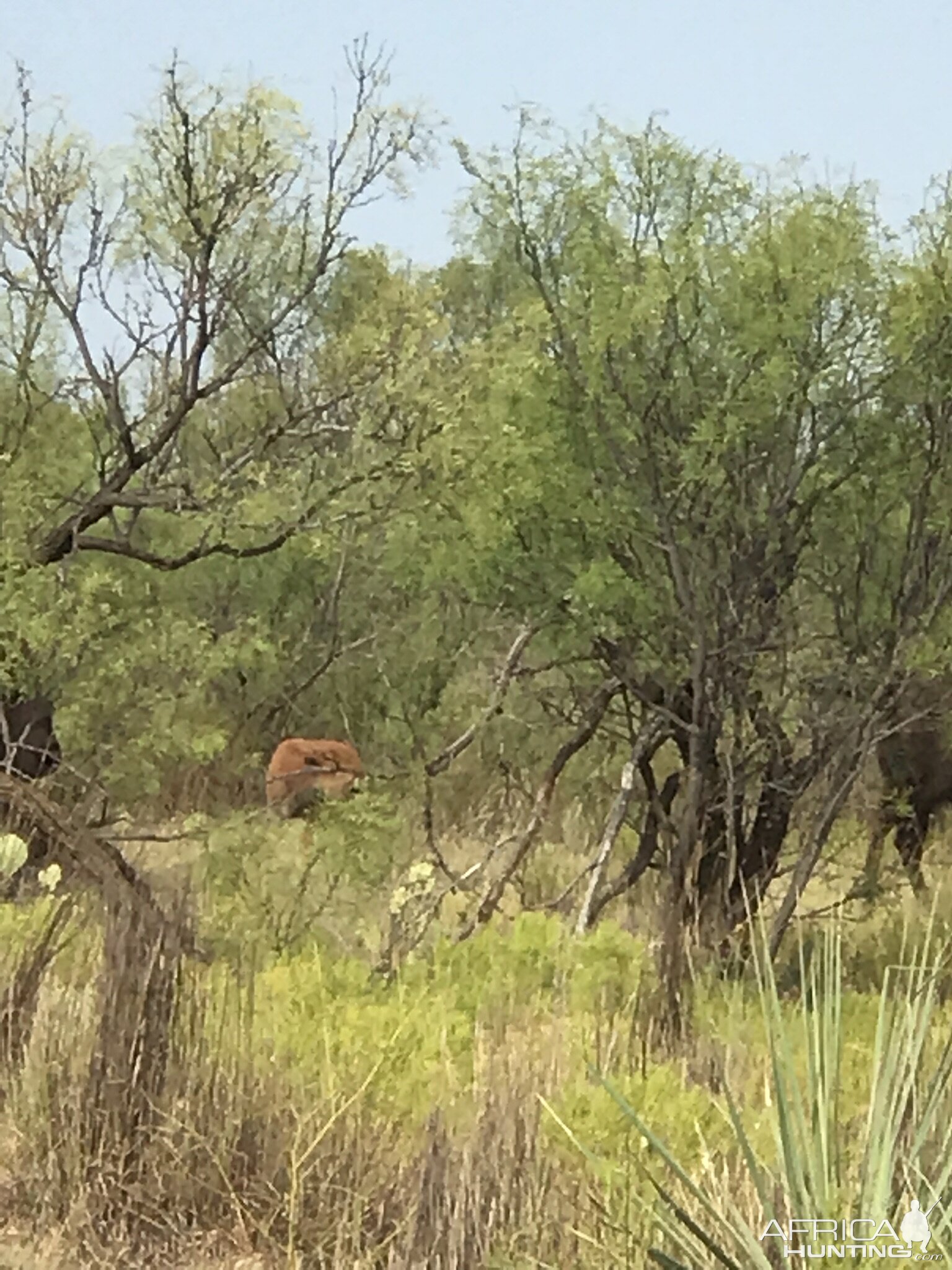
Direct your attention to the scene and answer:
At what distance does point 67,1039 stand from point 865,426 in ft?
13.6

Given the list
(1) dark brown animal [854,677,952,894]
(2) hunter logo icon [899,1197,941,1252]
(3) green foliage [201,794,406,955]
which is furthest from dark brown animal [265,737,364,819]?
(2) hunter logo icon [899,1197,941,1252]

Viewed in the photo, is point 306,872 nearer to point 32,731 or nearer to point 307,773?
point 32,731

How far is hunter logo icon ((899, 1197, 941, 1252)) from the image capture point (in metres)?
2.41

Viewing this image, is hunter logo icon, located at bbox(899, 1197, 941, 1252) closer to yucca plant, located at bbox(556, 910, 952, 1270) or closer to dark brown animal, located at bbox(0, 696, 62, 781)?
yucca plant, located at bbox(556, 910, 952, 1270)

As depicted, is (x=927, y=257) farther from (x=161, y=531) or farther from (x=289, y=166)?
(x=161, y=531)

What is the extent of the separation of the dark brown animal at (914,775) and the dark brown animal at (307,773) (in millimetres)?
2909

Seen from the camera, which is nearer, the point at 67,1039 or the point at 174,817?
the point at 67,1039

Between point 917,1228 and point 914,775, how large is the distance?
7.10 m

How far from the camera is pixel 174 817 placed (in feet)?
36.3

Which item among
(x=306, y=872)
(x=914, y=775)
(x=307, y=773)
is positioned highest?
(x=914, y=775)

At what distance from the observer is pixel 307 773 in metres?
11.3

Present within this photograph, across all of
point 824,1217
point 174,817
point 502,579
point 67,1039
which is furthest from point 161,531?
point 824,1217

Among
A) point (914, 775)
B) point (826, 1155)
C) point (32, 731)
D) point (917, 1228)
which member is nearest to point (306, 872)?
point (32, 731)

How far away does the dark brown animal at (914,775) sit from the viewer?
7434 millimetres
